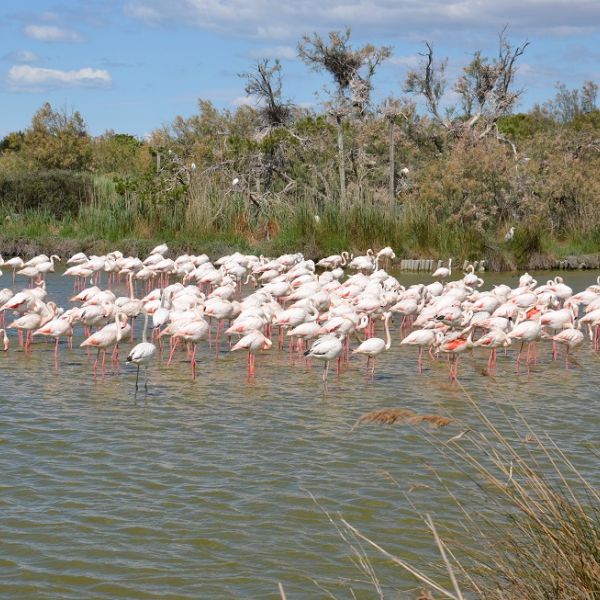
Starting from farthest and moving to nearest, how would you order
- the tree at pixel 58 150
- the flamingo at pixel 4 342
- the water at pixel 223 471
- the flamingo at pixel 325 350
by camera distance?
the tree at pixel 58 150 → the flamingo at pixel 4 342 → the flamingo at pixel 325 350 → the water at pixel 223 471

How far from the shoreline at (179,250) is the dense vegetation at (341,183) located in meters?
0.10


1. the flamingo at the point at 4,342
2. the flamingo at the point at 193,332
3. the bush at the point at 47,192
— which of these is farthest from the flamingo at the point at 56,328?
A: the bush at the point at 47,192

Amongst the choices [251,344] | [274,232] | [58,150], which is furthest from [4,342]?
[58,150]

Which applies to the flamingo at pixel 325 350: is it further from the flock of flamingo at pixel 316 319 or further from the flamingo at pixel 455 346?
the flamingo at pixel 455 346

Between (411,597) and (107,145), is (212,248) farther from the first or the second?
(107,145)

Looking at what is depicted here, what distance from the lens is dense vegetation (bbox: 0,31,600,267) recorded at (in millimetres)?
24391

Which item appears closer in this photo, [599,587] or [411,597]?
[599,587]

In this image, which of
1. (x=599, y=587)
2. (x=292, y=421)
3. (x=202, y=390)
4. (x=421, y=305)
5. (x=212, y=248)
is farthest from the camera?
(x=212, y=248)

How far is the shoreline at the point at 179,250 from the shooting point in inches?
943

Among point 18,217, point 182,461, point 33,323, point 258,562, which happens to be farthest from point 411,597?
point 18,217

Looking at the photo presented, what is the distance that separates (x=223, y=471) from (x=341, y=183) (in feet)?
71.8

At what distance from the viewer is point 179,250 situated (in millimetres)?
24266

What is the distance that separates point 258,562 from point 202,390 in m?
4.85

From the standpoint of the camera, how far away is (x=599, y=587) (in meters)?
3.72
